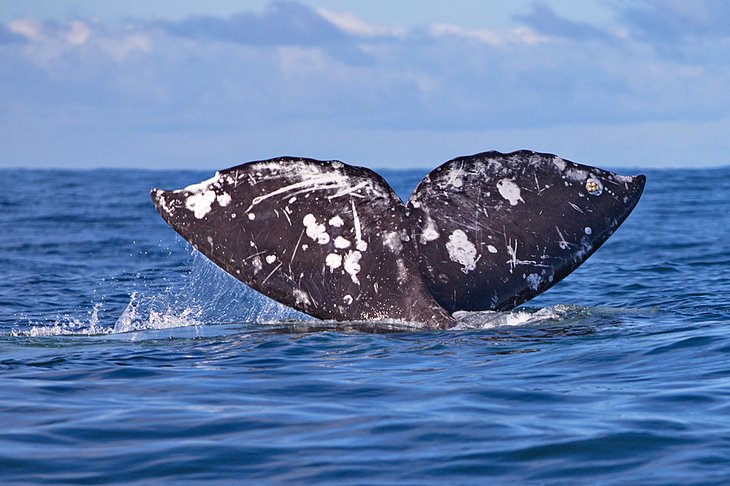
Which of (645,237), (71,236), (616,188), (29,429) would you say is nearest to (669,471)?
(29,429)

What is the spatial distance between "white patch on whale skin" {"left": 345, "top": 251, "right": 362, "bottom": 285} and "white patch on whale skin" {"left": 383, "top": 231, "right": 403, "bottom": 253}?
218mm

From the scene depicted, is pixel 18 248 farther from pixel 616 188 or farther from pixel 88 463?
pixel 88 463

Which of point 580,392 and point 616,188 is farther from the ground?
point 616,188

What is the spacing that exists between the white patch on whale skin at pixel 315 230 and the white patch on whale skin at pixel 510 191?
4.44ft

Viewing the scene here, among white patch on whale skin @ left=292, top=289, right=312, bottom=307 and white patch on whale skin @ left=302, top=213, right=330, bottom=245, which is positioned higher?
white patch on whale skin @ left=302, top=213, right=330, bottom=245

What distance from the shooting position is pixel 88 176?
54188 mm

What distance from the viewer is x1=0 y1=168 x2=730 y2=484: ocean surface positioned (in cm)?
539

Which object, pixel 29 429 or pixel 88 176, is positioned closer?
pixel 29 429

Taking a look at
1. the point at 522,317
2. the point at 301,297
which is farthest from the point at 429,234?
the point at 522,317

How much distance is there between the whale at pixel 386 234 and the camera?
8.48 metres

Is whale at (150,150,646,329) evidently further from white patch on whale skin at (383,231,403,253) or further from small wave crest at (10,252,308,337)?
small wave crest at (10,252,308,337)

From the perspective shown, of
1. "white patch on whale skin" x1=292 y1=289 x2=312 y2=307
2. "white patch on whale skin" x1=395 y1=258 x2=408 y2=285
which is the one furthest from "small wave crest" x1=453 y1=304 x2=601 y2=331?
"white patch on whale skin" x1=292 y1=289 x2=312 y2=307

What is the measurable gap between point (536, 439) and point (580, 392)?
1.22 meters

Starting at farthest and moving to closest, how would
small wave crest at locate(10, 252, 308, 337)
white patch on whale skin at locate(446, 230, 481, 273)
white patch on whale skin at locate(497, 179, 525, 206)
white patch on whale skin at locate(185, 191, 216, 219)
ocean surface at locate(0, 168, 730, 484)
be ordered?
1. small wave crest at locate(10, 252, 308, 337)
2. white patch on whale skin at locate(497, 179, 525, 206)
3. white patch on whale skin at locate(446, 230, 481, 273)
4. white patch on whale skin at locate(185, 191, 216, 219)
5. ocean surface at locate(0, 168, 730, 484)
